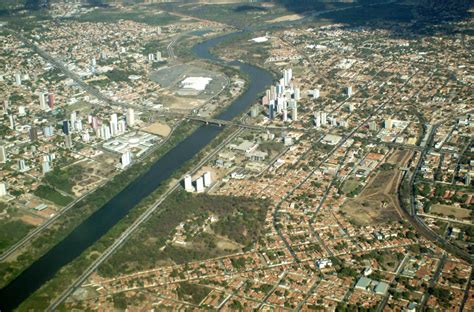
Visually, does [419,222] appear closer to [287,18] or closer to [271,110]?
[271,110]

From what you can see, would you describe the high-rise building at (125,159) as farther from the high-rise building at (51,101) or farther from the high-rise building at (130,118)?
the high-rise building at (51,101)

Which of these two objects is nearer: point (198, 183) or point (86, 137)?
point (198, 183)

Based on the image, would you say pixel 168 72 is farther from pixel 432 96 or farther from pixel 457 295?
pixel 457 295

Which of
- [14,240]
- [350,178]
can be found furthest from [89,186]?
[350,178]

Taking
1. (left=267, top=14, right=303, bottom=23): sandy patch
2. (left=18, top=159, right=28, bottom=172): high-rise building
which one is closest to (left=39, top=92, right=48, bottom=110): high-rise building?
(left=18, top=159, right=28, bottom=172): high-rise building

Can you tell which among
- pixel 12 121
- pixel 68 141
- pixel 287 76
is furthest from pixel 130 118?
pixel 287 76

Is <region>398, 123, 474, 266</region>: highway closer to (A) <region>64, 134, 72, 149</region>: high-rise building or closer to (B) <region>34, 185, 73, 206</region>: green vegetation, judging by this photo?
(B) <region>34, 185, 73, 206</region>: green vegetation

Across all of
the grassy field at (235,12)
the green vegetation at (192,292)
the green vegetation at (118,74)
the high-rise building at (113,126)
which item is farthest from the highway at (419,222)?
the grassy field at (235,12)

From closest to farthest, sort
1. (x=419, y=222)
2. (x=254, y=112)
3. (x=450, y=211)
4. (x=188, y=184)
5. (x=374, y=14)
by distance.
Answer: (x=419, y=222) → (x=450, y=211) → (x=188, y=184) → (x=254, y=112) → (x=374, y=14)
